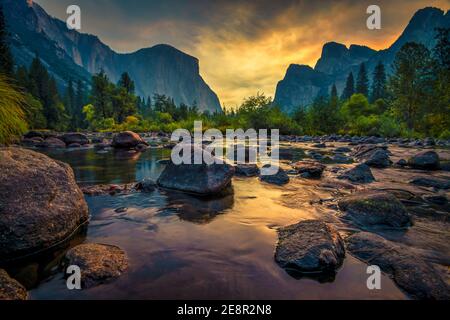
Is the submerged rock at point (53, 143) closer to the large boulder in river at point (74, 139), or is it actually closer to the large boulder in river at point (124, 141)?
the large boulder in river at point (74, 139)

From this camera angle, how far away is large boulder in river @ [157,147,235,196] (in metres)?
6.71

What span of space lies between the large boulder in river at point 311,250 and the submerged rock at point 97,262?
2121mm

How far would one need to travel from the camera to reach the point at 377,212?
15.8 ft

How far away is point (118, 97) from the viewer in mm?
57312

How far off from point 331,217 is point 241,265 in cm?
274

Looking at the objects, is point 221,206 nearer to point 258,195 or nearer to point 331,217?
point 258,195

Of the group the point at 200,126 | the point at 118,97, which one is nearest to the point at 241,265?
the point at 200,126

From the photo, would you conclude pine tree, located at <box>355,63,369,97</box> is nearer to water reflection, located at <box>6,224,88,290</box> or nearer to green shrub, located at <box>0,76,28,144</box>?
green shrub, located at <box>0,76,28,144</box>

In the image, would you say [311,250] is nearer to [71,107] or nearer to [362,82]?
[362,82]

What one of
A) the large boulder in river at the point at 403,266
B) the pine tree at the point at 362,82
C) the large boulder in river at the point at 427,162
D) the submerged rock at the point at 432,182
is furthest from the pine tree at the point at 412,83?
the pine tree at the point at 362,82

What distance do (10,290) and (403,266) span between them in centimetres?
441

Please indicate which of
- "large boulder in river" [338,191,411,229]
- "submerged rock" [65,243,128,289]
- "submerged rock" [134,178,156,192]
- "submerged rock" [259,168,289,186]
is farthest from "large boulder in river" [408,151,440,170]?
"submerged rock" [65,243,128,289]

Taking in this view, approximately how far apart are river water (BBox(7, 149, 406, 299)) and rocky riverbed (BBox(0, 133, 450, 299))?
0.05ft

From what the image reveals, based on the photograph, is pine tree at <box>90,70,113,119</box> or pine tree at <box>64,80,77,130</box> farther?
pine tree at <box>64,80,77,130</box>
